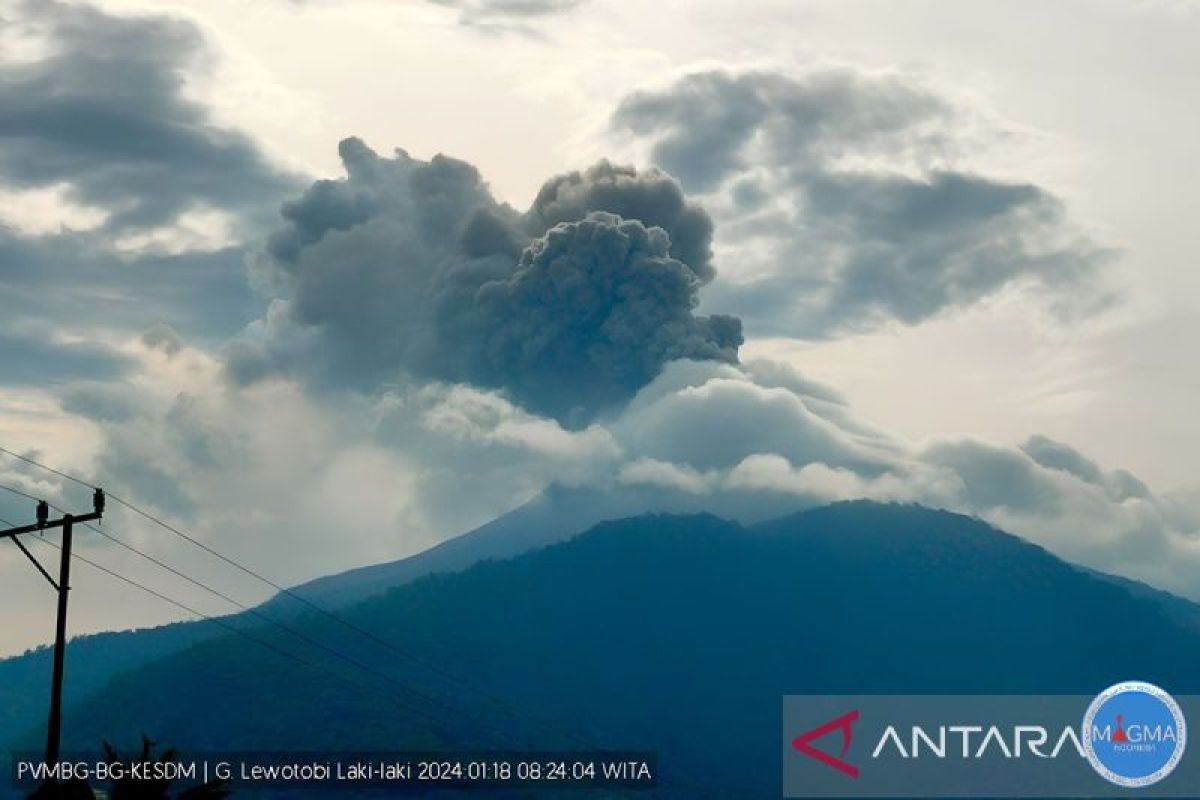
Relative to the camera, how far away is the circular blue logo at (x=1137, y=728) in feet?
295

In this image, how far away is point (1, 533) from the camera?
198 ft

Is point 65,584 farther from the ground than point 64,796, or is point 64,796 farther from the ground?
point 65,584

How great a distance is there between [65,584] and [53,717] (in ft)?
20.1

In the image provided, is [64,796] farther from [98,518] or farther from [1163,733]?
[1163,733]

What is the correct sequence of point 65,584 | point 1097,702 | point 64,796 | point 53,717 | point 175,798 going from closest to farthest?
point 64,796
point 175,798
point 53,717
point 65,584
point 1097,702

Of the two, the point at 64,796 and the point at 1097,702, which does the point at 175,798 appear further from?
the point at 1097,702

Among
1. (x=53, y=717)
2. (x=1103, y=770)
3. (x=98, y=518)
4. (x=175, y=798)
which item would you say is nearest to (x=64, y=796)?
(x=175, y=798)

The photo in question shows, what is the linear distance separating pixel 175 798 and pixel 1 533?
16.5m

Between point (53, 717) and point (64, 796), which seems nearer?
point (64, 796)

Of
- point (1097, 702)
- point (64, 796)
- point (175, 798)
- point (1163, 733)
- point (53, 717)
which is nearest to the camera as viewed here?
point (64, 796)

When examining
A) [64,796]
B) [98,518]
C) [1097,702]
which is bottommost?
[64,796]

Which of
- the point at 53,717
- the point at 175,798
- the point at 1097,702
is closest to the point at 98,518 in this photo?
the point at 53,717

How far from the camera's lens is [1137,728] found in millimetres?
101062

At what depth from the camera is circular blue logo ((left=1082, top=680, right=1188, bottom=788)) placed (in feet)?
295
